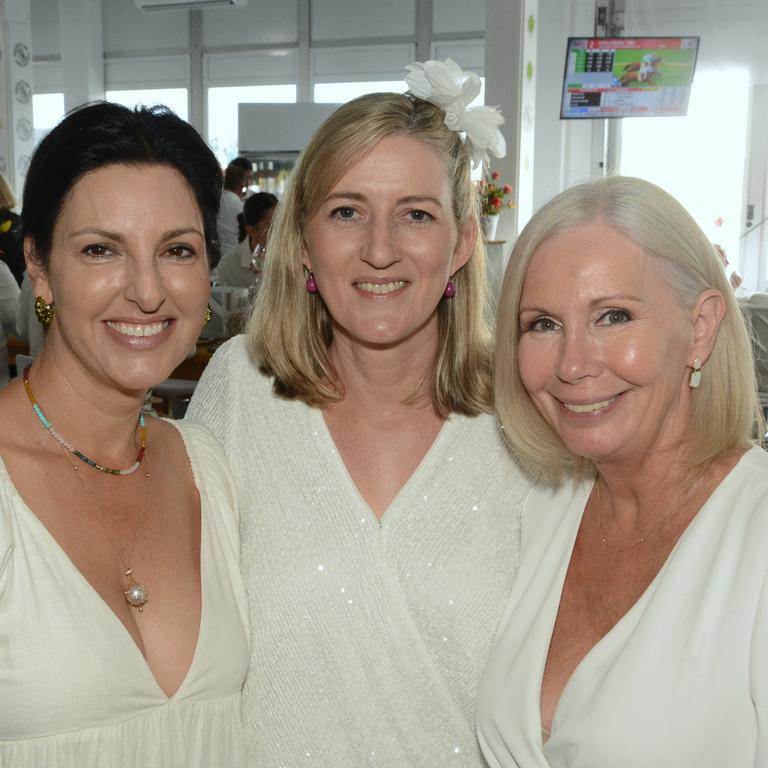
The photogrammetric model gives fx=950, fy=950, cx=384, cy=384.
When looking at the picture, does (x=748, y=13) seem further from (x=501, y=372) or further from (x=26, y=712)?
(x=26, y=712)

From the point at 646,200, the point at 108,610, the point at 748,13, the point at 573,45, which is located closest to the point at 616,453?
the point at 646,200

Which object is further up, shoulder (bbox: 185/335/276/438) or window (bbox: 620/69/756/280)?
window (bbox: 620/69/756/280)

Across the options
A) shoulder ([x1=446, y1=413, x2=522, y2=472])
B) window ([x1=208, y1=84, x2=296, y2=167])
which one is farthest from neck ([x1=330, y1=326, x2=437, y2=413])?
window ([x1=208, y1=84, x2=296, y2=167])

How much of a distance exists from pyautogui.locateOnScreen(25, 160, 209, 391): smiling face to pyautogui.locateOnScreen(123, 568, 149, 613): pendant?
1.07ft


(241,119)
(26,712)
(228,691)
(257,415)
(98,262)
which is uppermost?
(241,119)

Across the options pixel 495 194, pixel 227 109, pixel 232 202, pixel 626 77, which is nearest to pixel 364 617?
pixel 495 194

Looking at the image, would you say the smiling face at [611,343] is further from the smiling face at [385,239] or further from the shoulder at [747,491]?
the smiling face at [385,239]

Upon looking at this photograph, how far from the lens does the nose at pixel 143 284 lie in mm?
1524

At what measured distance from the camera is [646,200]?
1597 millimetres

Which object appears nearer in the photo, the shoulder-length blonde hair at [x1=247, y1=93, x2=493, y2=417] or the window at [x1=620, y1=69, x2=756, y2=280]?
the shoulder-length blonde hair at [x1=247, y1=93, x2=493, y2=417]

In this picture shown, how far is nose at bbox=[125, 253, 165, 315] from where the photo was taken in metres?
1.52

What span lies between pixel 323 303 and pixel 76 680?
1.09 meters

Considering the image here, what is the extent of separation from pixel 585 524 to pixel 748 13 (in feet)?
31.9

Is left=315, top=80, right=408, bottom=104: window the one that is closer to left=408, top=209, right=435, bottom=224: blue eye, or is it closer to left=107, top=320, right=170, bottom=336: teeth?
left=408, top=209, right=435, bottom=224: blue eye
